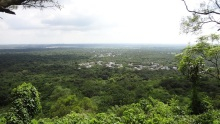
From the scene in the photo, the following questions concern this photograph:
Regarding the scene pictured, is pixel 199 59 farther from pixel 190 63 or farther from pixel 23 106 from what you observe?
pixel 23 106

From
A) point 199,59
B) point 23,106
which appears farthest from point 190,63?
point 23,106

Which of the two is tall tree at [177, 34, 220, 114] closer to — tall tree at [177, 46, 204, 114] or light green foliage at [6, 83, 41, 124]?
tall tree at [177, 46, 204, 114]

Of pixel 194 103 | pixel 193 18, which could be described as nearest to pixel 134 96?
pixel 194 103

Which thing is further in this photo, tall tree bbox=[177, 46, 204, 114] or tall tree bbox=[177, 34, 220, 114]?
tall tree bbox=[177, 46, 204, 114]

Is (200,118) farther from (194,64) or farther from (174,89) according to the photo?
(174,89)

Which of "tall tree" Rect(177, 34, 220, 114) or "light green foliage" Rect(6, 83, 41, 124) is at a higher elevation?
"tall tree" Rect(177, 34, 220, 114)

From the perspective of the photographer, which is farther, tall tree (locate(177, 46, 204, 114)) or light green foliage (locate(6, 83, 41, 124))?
tall tree (locate(177, 46, 204, 114))

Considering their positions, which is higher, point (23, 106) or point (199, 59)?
point (199, 59)

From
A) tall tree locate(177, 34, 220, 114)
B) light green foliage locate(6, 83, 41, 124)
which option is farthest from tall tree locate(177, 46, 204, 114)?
light green foliage locate(6, 83, 41, 124)
